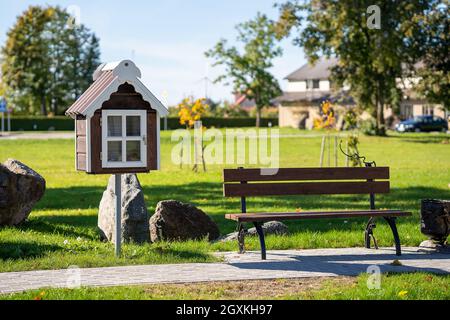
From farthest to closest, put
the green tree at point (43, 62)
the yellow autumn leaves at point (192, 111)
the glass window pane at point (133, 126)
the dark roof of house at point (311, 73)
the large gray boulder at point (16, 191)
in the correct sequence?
the dark roof of house at point (311, 73), the green tree at point (43, 62), the yellow autumn leaves at point (192, 111), the large gray boulder at point (16, 191), the glass window pane at point (133, 126)

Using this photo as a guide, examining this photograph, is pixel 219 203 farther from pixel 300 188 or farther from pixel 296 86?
pixel 296 86

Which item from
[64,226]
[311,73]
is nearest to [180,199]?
[64,226]

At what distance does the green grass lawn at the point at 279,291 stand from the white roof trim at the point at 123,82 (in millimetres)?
2368

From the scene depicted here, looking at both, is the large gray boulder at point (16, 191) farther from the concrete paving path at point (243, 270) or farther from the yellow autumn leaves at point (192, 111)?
the yellow autumn leaves at point (192, 111)

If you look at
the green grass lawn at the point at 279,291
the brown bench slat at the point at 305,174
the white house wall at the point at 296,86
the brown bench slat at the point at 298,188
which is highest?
the white house wall at the point at 296,86

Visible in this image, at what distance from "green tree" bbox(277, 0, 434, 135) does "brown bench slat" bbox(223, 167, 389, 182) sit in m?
36.2

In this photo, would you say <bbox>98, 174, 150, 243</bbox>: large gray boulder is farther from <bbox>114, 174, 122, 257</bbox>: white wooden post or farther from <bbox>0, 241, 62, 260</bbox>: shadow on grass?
<bbox>0, 241, 62, 260</bbox>: shadow on grass

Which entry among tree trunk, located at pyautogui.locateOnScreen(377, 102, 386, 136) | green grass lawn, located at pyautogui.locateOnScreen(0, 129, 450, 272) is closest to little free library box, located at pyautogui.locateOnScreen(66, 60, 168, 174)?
green grass lawn, located at pyautogui.locateOnScreen(0, 129, 450, 272)

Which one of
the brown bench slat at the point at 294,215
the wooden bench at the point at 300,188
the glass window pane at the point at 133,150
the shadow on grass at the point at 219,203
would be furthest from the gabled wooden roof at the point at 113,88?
the shadow on grass at the point at 219,203

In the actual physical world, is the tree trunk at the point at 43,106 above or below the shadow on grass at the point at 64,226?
above

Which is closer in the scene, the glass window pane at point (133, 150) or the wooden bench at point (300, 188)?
the glass window pane at point (133, 150)

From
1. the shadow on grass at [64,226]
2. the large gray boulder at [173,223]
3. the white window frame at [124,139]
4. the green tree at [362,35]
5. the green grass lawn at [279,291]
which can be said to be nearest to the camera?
the green grass lawn at [279,291]

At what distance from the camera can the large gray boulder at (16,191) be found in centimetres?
1130
